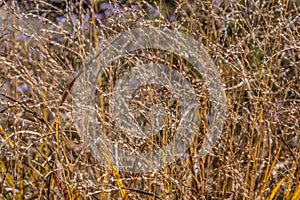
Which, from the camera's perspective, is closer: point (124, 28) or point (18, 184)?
point (124, 28)

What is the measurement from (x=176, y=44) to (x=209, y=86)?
0.20 metres

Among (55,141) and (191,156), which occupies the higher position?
(55,141)

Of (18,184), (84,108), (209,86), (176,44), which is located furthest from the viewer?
(18,184)

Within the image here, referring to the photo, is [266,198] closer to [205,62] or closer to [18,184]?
[205,62]

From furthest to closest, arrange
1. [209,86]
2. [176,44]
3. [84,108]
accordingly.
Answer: [176,44] < [209,86] < [84,108]

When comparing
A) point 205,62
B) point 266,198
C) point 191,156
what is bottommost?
point 266,198

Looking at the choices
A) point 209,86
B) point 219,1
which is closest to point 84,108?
point 209,86

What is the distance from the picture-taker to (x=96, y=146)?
59.3 inches

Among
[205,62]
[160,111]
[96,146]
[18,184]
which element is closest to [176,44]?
[205,62]

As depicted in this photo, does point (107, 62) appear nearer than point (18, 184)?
Yes

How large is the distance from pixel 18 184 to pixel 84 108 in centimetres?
50

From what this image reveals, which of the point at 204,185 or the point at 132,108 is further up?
the point at 132,108

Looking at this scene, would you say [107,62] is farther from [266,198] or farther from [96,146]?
[266,198]

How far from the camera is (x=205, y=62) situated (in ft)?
4.82
